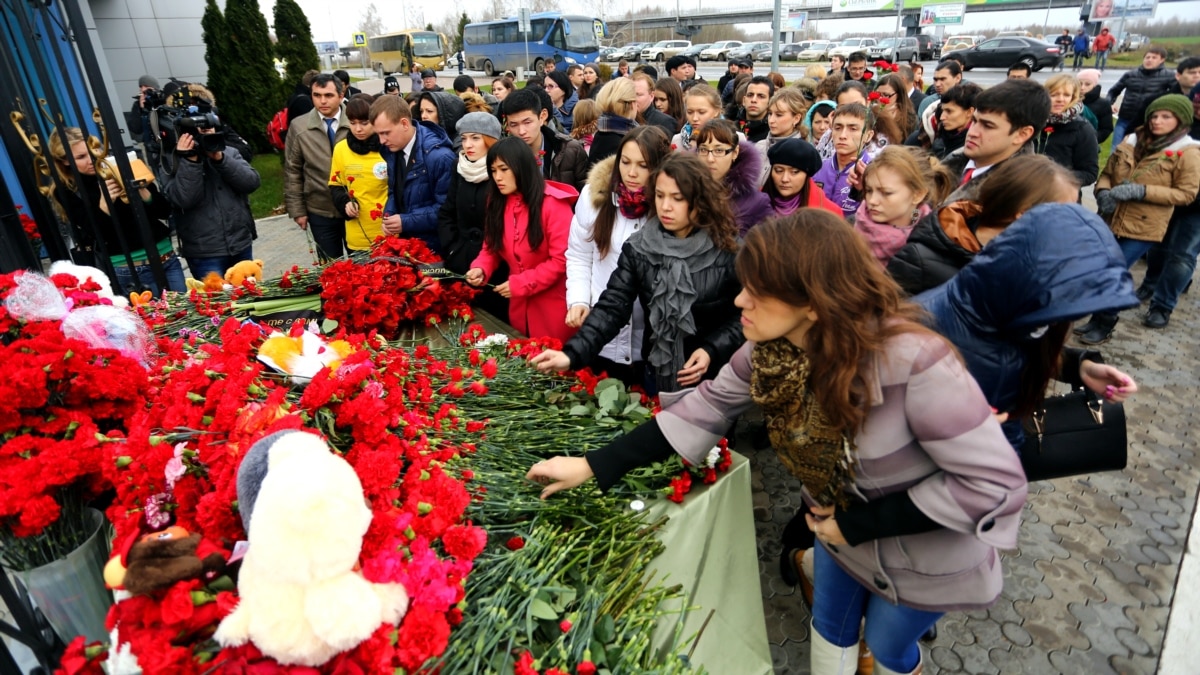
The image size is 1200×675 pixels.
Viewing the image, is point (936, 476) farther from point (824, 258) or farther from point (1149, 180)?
point (1149, 180)

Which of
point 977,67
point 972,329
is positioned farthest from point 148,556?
point 977,67

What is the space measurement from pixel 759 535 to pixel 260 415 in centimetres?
238

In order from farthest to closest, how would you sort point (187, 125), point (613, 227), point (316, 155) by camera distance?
point (316, 155) < point (187, 125) < point (613, 227)

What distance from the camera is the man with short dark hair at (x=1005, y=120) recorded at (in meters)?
3.12

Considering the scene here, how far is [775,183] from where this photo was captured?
3467 millimetres

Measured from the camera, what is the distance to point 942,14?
3303cm

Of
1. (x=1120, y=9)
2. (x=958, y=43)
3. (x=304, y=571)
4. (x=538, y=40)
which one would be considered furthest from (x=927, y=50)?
(x=304, y=571)

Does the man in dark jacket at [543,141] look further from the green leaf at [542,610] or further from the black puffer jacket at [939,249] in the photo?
the green leaf at [542,610]

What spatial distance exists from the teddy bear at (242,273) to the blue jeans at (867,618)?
2860mm

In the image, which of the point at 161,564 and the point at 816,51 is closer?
Result: the point at 161,564

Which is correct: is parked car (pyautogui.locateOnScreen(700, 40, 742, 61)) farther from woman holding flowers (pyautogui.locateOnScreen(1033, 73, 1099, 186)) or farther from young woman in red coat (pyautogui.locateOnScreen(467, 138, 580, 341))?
young woman in red coat (pyautogui.locateOnScreen(467, 138, 580, 341))

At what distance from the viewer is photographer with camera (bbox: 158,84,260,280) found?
12.9 feet

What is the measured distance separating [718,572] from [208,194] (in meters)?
4.10

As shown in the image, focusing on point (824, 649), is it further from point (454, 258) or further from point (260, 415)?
point (454, 258)
